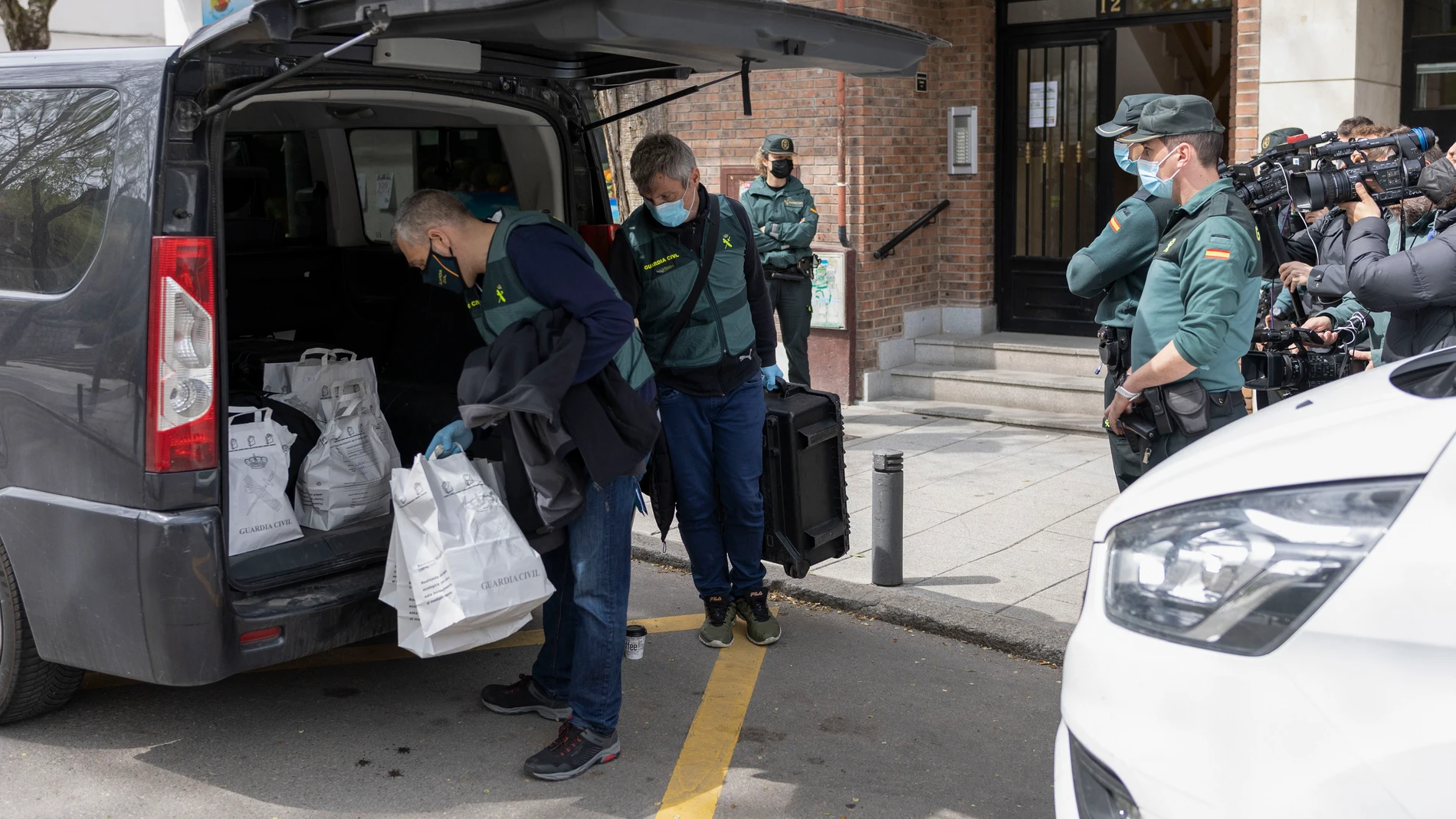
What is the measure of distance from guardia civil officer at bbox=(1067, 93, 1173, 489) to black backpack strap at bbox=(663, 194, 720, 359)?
1261mm

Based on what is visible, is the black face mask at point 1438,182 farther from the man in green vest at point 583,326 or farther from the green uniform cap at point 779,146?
the green uniform cap at point 779,146

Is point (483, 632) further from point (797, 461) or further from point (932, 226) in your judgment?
point (932, 226)

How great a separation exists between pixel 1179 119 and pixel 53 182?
339 cm

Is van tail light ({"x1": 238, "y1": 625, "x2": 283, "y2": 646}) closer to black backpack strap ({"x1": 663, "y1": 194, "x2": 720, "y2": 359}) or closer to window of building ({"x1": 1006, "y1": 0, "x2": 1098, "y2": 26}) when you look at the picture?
black backpack strap ({"x1": 663, "y1": 194, "x2": 720, "y2": 359})

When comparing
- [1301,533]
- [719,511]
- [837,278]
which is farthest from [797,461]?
[837,278]

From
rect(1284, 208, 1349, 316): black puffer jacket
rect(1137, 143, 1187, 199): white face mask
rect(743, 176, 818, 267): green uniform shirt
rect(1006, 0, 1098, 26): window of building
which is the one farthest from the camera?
rect(1006, 0, 1098, 26): window of building

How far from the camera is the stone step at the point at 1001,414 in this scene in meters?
8.92

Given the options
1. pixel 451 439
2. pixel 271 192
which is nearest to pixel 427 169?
pixel 271 192

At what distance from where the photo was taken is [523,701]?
14.9ft

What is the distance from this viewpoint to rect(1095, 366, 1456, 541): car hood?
2.14 m

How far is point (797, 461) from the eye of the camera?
5.04 meters

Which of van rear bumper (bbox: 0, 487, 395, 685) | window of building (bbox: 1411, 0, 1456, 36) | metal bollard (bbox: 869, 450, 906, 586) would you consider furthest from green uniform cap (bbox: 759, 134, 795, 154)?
van rear bumper (bbox: 0, 487, 395, 685)

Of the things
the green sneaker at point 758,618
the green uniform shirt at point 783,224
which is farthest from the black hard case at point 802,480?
the green uniform shirt at point 783,224

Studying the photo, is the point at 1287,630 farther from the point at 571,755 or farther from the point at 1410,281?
the point at 1410,281
